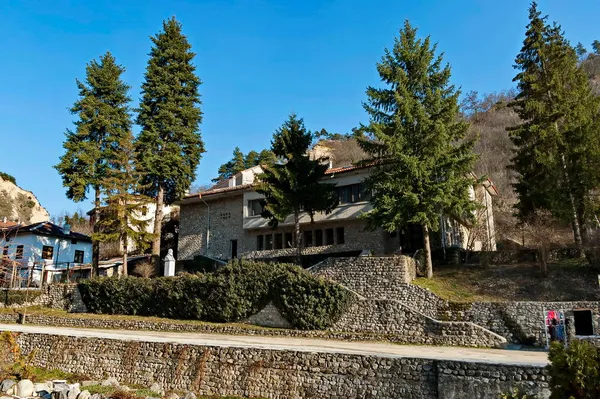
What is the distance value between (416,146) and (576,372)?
1739 centimetres

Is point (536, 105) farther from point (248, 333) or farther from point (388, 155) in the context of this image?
point (248, 333)

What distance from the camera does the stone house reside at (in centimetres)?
2825

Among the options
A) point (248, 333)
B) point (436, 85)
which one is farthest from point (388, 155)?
point (248, 333)

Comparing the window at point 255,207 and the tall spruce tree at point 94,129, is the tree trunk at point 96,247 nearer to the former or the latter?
the tall spruce tree at point 94,129

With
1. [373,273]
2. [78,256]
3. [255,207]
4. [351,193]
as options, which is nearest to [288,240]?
[255,207]

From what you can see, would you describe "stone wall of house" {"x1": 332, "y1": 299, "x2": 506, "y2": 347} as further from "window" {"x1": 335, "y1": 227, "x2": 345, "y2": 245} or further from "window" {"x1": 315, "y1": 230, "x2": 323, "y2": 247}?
"window" {"x1": 315, "y1": 230, "x2": 323, "y2": 247}

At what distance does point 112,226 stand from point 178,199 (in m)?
6.63

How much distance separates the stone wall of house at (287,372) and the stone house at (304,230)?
12.6m

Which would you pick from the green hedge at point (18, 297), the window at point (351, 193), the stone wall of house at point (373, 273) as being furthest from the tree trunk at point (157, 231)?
the stone wall of house at point (373, 273)

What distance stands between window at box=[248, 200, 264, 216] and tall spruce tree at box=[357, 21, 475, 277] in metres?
10.5

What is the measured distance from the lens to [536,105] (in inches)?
938

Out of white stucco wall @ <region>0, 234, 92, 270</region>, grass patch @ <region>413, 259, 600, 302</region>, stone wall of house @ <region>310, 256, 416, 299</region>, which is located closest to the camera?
grass patch @ <region>413, 259, 600, 302</region>

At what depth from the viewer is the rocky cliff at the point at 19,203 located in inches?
2729

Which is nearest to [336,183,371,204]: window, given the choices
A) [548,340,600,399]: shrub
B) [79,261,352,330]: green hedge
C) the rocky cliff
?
[79,261,352,330]: green hedge
